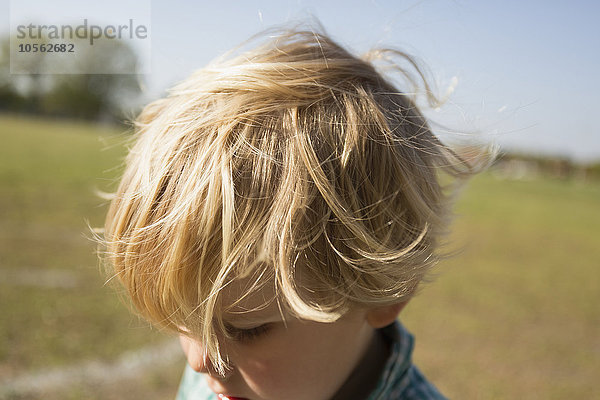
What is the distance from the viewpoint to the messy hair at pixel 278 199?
102cm

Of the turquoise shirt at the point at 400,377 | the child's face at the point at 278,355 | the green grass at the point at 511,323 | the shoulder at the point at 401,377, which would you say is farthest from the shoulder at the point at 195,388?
the green grass at the point at 511,323

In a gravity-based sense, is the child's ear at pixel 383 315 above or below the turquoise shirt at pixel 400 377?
above

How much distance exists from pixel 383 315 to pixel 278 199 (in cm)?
43

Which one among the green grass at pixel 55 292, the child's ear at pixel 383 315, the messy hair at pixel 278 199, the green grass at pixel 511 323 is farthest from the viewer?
the green grass at pixel 511 323

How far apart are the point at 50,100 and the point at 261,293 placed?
28266 millimetres

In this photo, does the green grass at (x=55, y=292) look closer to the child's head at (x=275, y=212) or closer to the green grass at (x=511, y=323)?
the child's head at (x=275, y=212)

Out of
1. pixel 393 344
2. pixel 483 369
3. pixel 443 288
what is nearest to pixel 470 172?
pixel 393 344

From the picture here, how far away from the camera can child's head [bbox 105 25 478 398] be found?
102 centimetres

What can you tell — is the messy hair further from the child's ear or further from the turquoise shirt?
the turquoise shirt

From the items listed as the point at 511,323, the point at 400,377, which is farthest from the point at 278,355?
the point at 511,323

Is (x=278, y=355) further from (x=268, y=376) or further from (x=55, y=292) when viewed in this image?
(x=55, y=292)

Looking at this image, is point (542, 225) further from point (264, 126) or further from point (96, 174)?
point (264, 126)

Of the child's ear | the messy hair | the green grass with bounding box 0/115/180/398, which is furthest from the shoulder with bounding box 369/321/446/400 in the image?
the green grass with bounding box 0/115/180/398

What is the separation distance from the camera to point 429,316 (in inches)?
180
